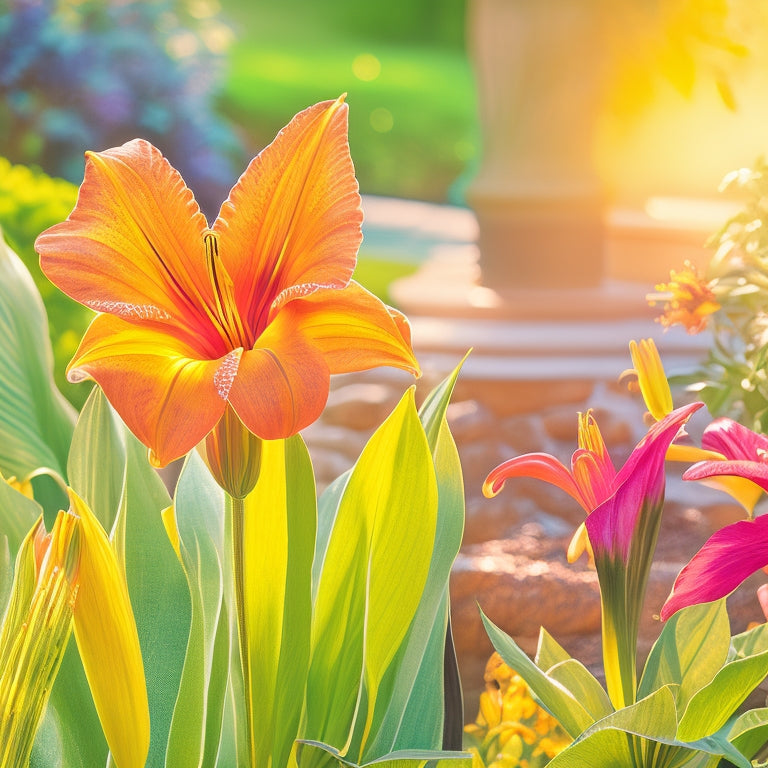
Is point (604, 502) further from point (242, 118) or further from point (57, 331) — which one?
point (242, 118)

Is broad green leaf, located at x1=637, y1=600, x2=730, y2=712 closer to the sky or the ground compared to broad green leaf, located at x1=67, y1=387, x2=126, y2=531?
closer to the ground

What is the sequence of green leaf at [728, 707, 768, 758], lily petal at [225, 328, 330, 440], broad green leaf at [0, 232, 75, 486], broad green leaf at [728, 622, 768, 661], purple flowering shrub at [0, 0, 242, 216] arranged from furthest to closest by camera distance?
purple flowering shrub at [0, 0, 242, 216], broad green leaf at [0, 232, 75, 486], broad green leaf at [728, 622, 768, 661], green leaf at [728, 707, 768, 758], lily petal at [225, 328, 330, 440]

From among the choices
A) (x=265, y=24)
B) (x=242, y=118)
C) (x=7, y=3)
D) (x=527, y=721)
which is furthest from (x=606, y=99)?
(x=265, y=24)

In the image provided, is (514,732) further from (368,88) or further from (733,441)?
(368,88)

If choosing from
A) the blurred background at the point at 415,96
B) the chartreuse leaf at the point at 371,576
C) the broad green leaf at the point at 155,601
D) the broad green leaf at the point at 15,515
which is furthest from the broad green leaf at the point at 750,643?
the blurred background at the point at 415,96

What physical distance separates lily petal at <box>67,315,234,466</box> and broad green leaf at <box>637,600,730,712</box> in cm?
34

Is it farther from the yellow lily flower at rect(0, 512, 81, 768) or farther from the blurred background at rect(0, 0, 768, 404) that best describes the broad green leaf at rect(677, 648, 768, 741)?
the blurred background at rect(0, 0, 768, 404)

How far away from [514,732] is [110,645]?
564mm

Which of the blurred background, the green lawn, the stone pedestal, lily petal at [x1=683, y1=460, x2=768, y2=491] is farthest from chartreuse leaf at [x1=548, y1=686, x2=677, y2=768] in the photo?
the green lawn

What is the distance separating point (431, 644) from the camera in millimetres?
705

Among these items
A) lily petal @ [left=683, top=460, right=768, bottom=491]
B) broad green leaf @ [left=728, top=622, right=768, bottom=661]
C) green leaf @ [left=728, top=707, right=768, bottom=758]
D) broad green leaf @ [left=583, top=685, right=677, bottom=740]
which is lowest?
green leaf @ [left=728, top=707, right=768, bottom=758]

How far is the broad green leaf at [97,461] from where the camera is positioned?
2.47ft

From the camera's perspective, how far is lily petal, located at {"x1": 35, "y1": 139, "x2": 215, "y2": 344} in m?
0.54

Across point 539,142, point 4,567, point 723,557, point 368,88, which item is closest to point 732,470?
point 723,557
